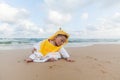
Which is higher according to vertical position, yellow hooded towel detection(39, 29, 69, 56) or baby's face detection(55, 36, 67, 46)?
baby's face detection(55, 36, 67, 46)

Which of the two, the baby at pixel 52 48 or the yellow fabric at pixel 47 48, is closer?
the baby at pixel 52 48

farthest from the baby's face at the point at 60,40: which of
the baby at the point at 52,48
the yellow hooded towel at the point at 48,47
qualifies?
the yellow hooded towel at the point at 48,47

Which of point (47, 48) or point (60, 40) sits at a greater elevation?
point (60, 40)

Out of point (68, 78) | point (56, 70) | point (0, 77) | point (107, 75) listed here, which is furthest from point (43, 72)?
point (107, 75)

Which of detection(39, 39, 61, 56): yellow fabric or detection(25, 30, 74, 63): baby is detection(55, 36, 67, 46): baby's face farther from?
detection(39, 39, 61, 56): yellow fabric

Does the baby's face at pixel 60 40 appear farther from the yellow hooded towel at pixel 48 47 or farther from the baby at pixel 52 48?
the yellow hooded towel at pixel 48 47

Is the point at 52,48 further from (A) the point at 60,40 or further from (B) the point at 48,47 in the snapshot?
(A) the point at 60,40

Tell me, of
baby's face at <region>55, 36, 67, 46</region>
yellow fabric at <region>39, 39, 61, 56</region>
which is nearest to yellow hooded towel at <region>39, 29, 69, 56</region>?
yellow fabric at <region>39, 39, 61, 56</region>

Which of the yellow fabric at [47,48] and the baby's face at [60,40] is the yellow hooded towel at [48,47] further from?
the baby's face at [60,40]

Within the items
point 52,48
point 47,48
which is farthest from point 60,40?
point 47,48

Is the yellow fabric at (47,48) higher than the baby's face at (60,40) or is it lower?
lower

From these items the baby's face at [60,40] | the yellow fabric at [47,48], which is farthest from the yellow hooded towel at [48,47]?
the baby's face at [60,40]

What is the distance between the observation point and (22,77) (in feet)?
9.70

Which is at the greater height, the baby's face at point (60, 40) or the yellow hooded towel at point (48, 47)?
the baby's face at point (60, 40)
